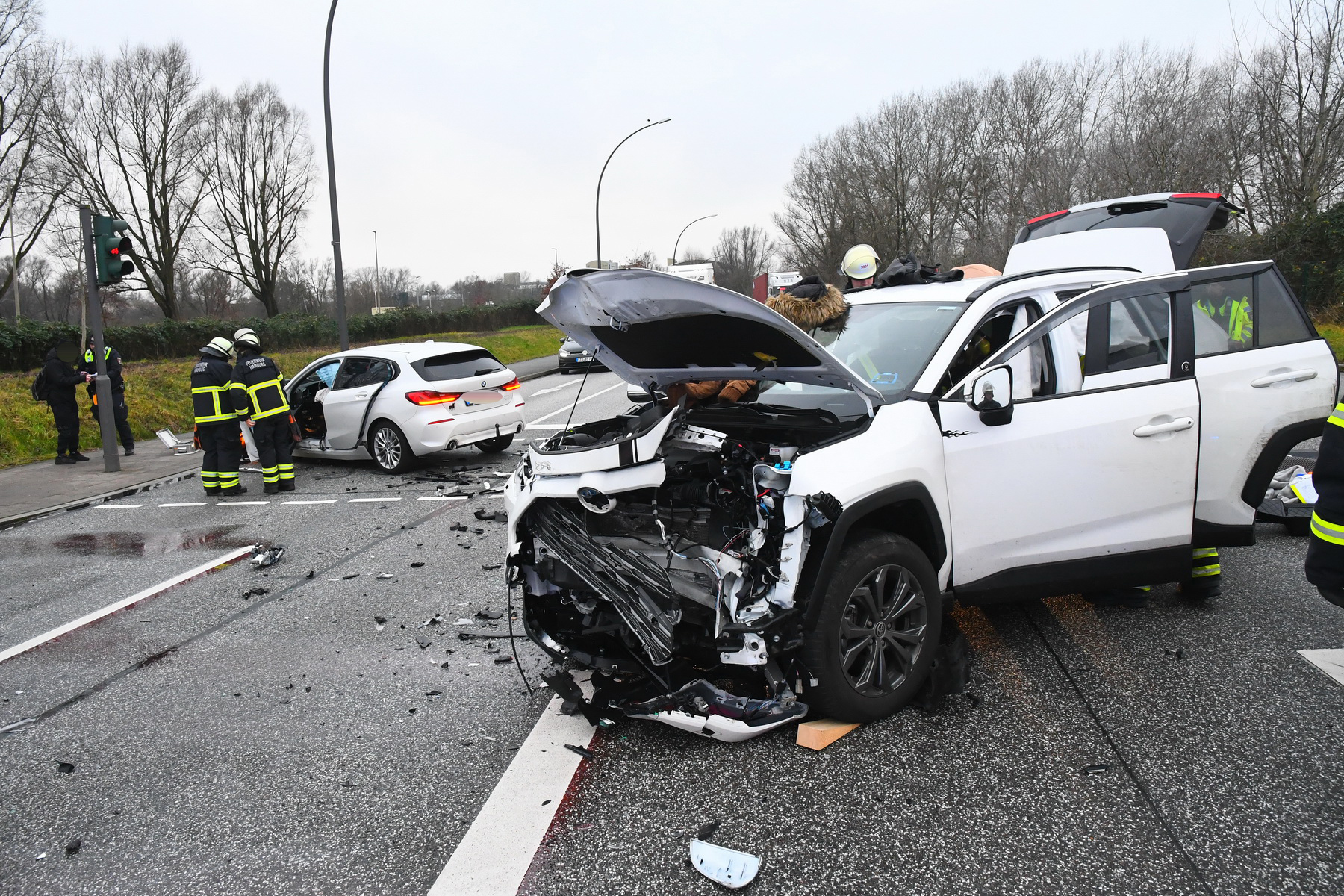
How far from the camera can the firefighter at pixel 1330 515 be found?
235 centimetres

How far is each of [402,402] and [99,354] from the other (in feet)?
15.8

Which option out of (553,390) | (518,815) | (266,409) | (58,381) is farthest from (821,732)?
(553,390)

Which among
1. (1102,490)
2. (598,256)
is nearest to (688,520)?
(1102,490)

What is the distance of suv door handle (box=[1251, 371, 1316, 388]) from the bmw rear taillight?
837 cm

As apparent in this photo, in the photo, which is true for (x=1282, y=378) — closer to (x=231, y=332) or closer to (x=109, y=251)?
(x=109, y=251)

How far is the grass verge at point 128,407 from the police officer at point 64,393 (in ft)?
3.44

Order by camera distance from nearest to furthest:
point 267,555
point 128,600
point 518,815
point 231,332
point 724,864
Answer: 1. point 724,864
2. point 518,815
3. point 128,600
4. point 267,555
5. point 231,332

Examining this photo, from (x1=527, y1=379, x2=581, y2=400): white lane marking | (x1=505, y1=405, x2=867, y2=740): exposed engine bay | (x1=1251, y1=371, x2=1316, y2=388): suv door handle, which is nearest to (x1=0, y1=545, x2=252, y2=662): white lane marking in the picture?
(x1=505, y1=405, x2=867, y2=740): exposed engine bay

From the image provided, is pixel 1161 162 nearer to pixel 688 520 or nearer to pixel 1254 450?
pixel 1254 450

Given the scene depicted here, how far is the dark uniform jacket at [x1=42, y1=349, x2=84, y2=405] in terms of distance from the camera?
12.1 m

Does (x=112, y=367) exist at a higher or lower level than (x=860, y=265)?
lower

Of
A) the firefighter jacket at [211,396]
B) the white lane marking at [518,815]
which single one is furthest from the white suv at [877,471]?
the firefighter jacket at [211,396]

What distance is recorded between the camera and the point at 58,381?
12.1 meters

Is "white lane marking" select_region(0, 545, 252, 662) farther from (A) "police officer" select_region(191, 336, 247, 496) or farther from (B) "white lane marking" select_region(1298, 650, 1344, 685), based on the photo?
(B) "white lane marking" select_region(1298, 650, 1344, 685)
